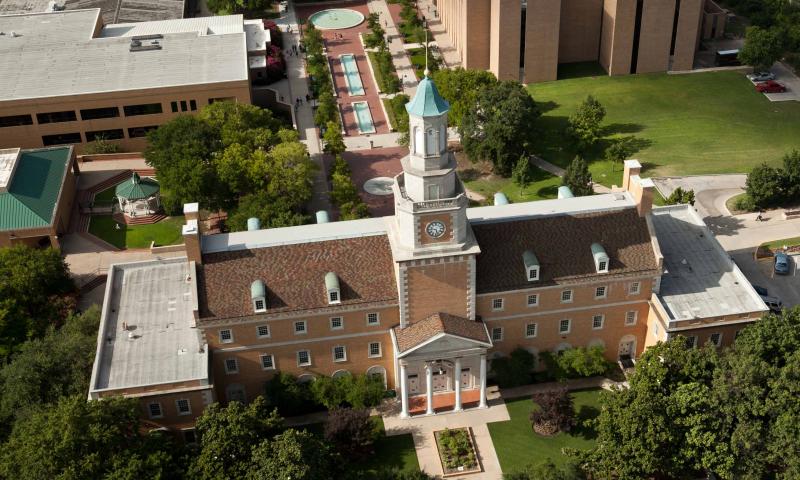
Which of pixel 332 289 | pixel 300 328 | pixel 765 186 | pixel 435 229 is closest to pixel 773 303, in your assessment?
pixel 765 186

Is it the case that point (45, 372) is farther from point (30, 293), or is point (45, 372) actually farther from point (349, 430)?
point (349, 430)

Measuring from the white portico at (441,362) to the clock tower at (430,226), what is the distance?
52.6 inches

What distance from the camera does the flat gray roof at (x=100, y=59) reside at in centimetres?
12281

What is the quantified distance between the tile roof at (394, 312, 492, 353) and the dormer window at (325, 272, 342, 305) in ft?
19.1

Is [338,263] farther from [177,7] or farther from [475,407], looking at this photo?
[177,7]

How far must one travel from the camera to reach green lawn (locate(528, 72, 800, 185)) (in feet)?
388

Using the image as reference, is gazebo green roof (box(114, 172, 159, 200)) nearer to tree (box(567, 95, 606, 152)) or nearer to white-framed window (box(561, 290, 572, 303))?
tree (box(567, 95, 606, 152))

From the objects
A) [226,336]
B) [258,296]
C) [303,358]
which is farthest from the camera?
[303,358]

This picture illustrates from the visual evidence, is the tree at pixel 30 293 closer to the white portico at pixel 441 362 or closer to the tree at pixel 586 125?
the white portico at pixel 441 362

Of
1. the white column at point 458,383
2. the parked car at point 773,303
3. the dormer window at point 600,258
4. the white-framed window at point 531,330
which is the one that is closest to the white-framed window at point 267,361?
the white column at point 458,383

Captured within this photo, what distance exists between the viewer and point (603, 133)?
12575 cm

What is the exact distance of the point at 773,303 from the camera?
296ft

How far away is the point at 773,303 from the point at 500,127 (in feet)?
128

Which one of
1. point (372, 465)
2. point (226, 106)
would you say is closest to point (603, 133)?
point (226, 106)
